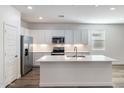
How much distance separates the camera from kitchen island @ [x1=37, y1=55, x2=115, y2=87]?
5.25m

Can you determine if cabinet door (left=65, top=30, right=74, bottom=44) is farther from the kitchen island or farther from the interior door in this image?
the kitchen island

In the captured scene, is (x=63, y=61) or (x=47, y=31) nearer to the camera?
(x=63, y=61)

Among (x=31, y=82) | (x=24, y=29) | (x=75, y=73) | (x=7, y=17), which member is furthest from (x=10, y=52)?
(x=24, y=29)

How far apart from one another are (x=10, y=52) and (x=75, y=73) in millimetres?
2189

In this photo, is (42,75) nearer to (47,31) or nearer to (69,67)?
(69,67)

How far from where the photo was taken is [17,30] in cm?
626

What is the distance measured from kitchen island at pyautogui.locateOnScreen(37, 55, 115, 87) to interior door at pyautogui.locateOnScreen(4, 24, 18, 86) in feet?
3.48

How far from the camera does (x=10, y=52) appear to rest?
17.9ft

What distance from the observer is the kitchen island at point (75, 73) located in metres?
5.25

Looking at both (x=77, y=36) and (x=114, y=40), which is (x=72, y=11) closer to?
(x=77, y=36)

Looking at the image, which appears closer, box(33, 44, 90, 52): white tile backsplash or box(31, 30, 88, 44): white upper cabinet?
box(31, 30, 88, 44): white upper cabinet

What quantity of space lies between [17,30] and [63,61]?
2.34m

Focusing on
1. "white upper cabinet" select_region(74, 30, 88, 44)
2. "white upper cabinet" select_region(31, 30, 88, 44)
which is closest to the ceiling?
"white upper cabinet" select_region(31, 30, 88, 44)
